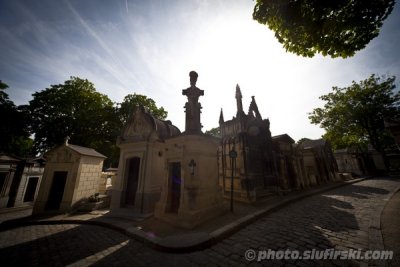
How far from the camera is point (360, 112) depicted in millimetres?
27062

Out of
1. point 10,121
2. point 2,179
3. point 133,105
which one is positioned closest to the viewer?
point 2,179

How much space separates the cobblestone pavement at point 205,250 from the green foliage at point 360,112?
29.6 m

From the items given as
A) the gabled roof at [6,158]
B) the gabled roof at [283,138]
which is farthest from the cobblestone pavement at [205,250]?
the gabled roof at [6,158]

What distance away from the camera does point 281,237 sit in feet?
16.2

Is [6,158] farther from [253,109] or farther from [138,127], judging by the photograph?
[253,109]

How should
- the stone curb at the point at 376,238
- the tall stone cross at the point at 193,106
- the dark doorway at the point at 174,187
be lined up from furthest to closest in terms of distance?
the tall stone cross at the point at 193,106
the dark doorway at the point at 174,187
the stone curb at the point at 376,238

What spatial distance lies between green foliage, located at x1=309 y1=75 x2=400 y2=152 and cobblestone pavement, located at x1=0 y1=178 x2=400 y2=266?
2959 cm

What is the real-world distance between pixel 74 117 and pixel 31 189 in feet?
32.9

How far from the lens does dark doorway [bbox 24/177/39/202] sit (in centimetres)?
1373

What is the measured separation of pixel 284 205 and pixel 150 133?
9177 mm

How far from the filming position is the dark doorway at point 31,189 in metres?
13.7

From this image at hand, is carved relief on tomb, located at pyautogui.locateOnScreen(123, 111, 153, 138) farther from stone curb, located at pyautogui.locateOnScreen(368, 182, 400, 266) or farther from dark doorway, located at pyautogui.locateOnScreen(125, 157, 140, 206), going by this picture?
stone curb, located at pyautogui.locateOnScreen(368, 182, 400, 266)

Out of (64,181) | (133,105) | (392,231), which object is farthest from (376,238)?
(133,105)

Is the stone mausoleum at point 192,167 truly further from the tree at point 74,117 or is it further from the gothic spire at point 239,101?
the tree at point 74,117
